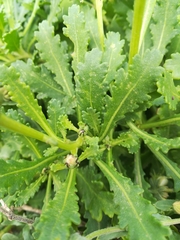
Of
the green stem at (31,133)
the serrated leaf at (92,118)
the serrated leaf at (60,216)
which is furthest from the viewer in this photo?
the serrated leaf at (92,118)

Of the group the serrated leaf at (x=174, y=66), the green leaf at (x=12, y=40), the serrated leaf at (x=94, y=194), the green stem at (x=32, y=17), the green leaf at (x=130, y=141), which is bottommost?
the serrated leaf at (x=94, y=194)

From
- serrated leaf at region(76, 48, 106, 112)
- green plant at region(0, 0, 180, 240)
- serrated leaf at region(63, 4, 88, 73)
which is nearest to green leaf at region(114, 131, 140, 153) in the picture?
green plant at region(0, 0, 180, 240)

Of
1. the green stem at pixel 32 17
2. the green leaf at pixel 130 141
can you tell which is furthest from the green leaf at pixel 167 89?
the green stem at pixel 32 17

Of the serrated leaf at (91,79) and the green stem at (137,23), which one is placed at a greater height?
the green stem at (137,23)

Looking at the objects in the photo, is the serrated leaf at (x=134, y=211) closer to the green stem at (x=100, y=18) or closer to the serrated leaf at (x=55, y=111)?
the serrated leaf at (x=55, y=111)

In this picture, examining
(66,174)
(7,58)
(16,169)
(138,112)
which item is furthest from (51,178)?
→ (7,58)

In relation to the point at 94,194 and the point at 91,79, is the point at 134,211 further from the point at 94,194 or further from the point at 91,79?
the point at 91,79

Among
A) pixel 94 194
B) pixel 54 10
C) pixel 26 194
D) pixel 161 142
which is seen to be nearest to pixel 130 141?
pixel 161 142

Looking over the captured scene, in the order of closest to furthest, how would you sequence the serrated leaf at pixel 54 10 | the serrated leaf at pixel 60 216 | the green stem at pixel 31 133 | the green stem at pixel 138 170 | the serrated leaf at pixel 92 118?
the green stem at pixel 31 133 → the serrated leaf at pixel 60 216 → the serrated leaf at pixel 92 118 → the green stem at pixel 138 170 → the serrated leaf at pixel 54 10

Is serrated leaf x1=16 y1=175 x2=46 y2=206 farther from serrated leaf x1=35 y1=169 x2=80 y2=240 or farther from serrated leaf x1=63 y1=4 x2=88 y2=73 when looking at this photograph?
serrated leaf x1=63 y1=4 x2=88 y2=73
